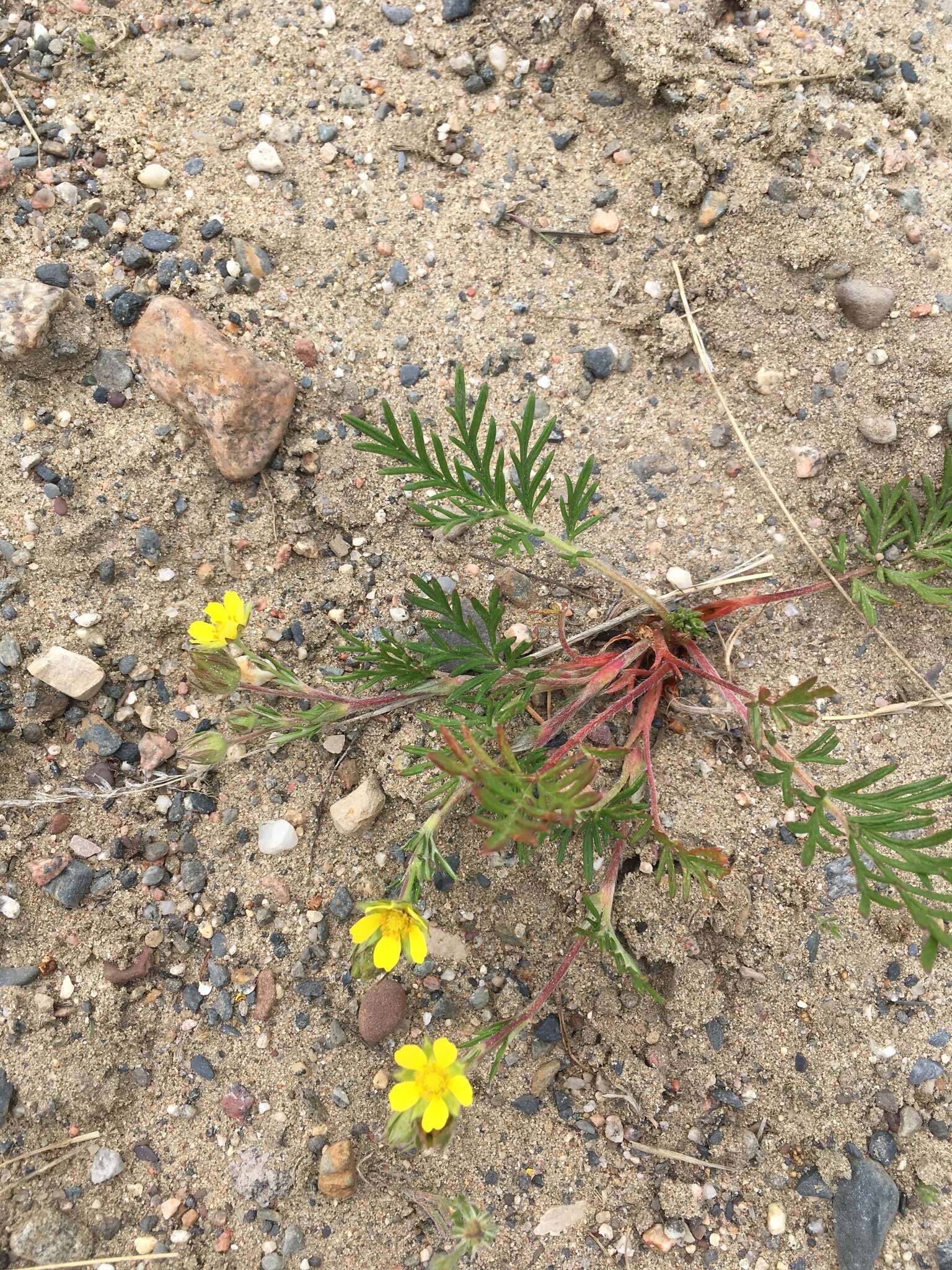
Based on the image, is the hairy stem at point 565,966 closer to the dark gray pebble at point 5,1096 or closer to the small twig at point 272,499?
the dark gray pebble at point 5,1096

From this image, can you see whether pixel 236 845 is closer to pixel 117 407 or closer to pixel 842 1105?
pixel 117 407

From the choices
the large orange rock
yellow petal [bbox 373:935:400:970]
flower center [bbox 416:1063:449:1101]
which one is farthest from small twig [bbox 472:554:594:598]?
flower center [bbox 416:1063:449:1101]

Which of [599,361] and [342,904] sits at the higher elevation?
[599,361]

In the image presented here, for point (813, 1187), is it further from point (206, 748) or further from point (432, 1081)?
point (206, 748)

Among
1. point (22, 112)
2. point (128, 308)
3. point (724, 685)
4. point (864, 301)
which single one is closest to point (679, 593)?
point (724, 685)

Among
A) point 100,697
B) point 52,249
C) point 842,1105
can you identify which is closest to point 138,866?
point 100,697

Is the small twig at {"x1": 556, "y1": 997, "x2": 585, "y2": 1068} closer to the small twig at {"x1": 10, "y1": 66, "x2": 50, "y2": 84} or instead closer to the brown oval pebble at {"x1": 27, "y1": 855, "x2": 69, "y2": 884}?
the brown oval pebble at {"x1": 27, "y1": 855, "x2": 69, "y2": 884}
